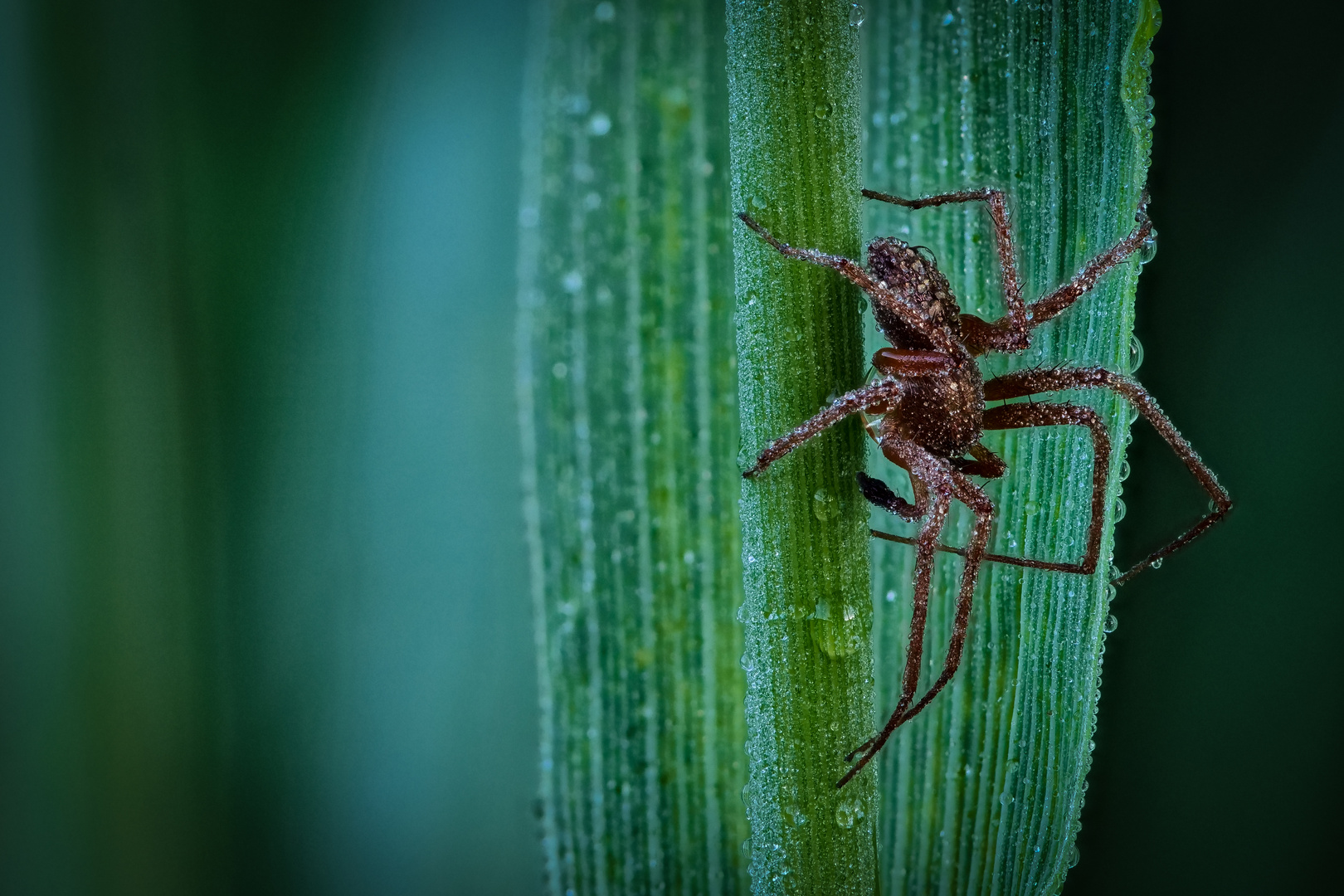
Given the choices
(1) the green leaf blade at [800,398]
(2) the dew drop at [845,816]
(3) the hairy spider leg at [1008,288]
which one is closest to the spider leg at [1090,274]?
(3) the hairy spider leg at [1008,288]

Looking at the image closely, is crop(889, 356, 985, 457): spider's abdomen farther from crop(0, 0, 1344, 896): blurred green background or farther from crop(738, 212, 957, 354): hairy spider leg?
crop(0, 0, 1344, 896): blurred green background

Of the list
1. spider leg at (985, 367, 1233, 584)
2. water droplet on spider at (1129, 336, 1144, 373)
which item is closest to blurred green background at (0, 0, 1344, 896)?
spider leg at (985, 367, 1233, 584)

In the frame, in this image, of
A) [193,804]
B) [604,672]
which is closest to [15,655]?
[193,804]

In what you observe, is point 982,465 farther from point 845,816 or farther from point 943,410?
point 845,816

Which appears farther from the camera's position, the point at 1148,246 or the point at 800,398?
the point at 1148,246

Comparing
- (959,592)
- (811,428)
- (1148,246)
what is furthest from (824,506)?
(1148,246)
